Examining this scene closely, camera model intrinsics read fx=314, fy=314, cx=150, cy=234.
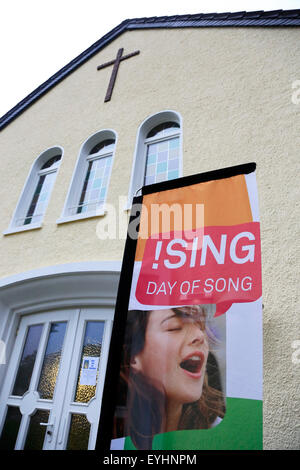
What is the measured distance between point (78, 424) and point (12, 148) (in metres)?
5.40

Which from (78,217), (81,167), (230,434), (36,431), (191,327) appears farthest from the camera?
(81,167)

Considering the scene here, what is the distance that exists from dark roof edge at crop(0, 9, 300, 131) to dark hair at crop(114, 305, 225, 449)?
4627 mm

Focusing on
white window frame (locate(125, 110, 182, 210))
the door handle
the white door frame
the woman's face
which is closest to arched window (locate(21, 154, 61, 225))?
the white door frame

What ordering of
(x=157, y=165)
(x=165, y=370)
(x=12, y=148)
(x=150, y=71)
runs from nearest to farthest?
(x=165, y=370)
(x=157, y=165)
(x=150, y=71)
(x=12, y=148)

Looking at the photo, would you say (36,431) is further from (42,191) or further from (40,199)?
(42,191)

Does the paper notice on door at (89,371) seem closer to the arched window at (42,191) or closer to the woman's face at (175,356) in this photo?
the woman's face at (175,356)

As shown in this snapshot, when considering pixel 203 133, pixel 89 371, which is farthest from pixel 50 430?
pixel 203 133

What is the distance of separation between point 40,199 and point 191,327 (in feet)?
14.4

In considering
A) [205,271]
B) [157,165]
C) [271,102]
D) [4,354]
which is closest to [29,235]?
[4,354]

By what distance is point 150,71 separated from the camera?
569 cm

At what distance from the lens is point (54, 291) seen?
4.49 m

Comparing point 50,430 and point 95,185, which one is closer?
point 50,430
